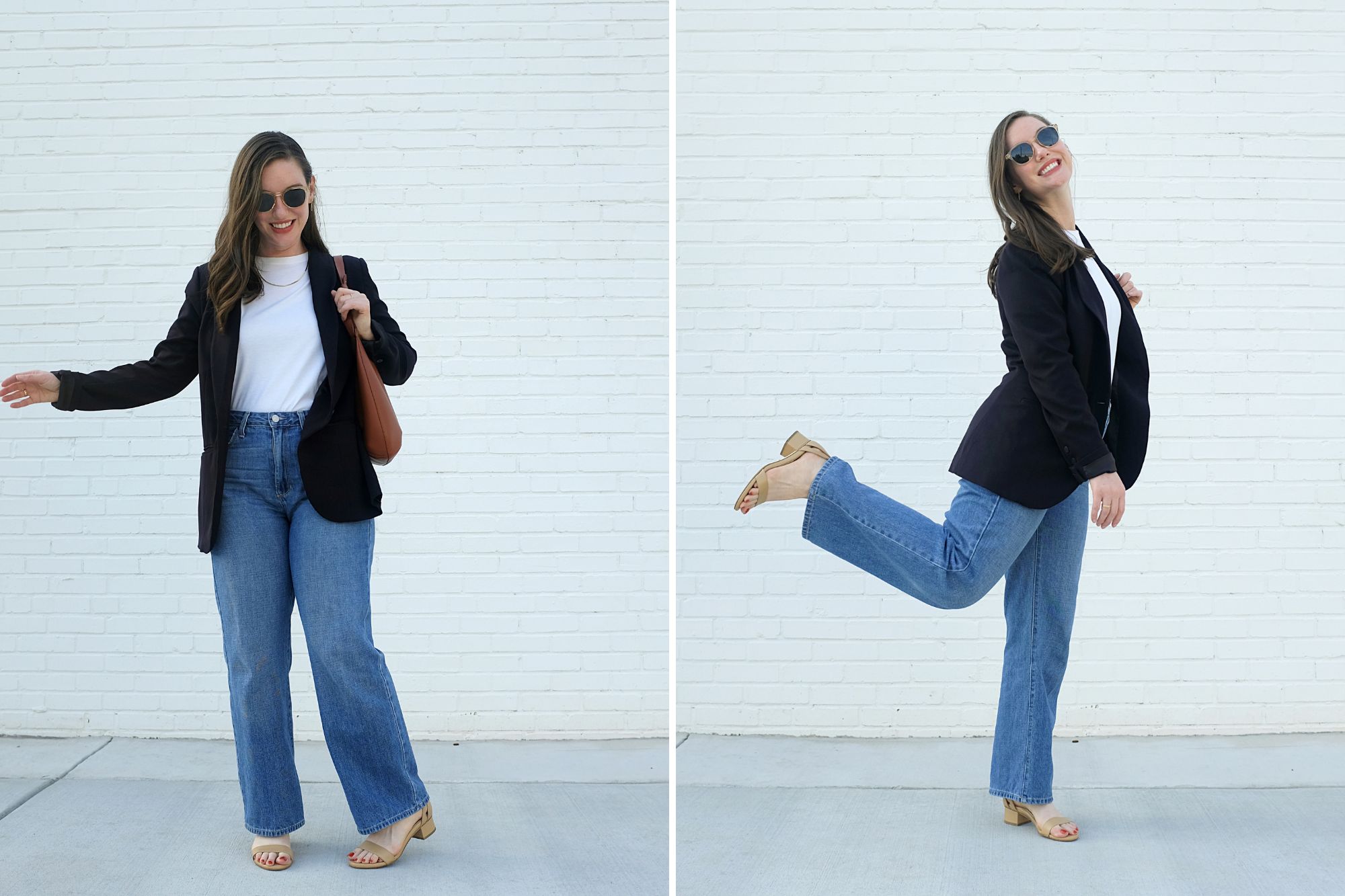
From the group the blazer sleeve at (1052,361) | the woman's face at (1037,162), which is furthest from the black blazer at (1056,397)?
the woman's face at (1037,162)

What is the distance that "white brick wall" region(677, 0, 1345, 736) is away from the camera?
3.50 meters

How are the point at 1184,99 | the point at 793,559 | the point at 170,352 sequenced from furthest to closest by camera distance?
the point at 793,559 → the point at 1184,99 → the point at 170,352

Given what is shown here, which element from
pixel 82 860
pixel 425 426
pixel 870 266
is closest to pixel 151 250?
pixel 425 426

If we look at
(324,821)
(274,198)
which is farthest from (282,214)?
(324,821)

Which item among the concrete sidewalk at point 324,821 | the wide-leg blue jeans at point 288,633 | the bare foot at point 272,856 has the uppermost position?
the wide-leg blue jeans at point 288,633

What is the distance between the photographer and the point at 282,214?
2617mm

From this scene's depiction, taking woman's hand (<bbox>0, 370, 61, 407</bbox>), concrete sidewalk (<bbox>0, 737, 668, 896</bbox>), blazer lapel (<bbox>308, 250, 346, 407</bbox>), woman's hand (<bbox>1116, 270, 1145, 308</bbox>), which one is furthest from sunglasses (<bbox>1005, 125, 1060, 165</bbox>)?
woman's hand (<bbox>0, 370, 61, 407</bbox>)

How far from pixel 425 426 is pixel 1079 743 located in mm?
2349

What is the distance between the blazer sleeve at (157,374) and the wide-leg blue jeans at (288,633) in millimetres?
260

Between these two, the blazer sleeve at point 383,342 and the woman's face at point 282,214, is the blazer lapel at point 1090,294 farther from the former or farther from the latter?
the woman's face at point 282,214

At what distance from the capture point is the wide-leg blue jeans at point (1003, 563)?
8.40ft

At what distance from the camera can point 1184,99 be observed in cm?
349

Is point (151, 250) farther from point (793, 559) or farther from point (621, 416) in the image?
point (793, 559)

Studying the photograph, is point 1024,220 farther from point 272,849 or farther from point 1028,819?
point 272,849
